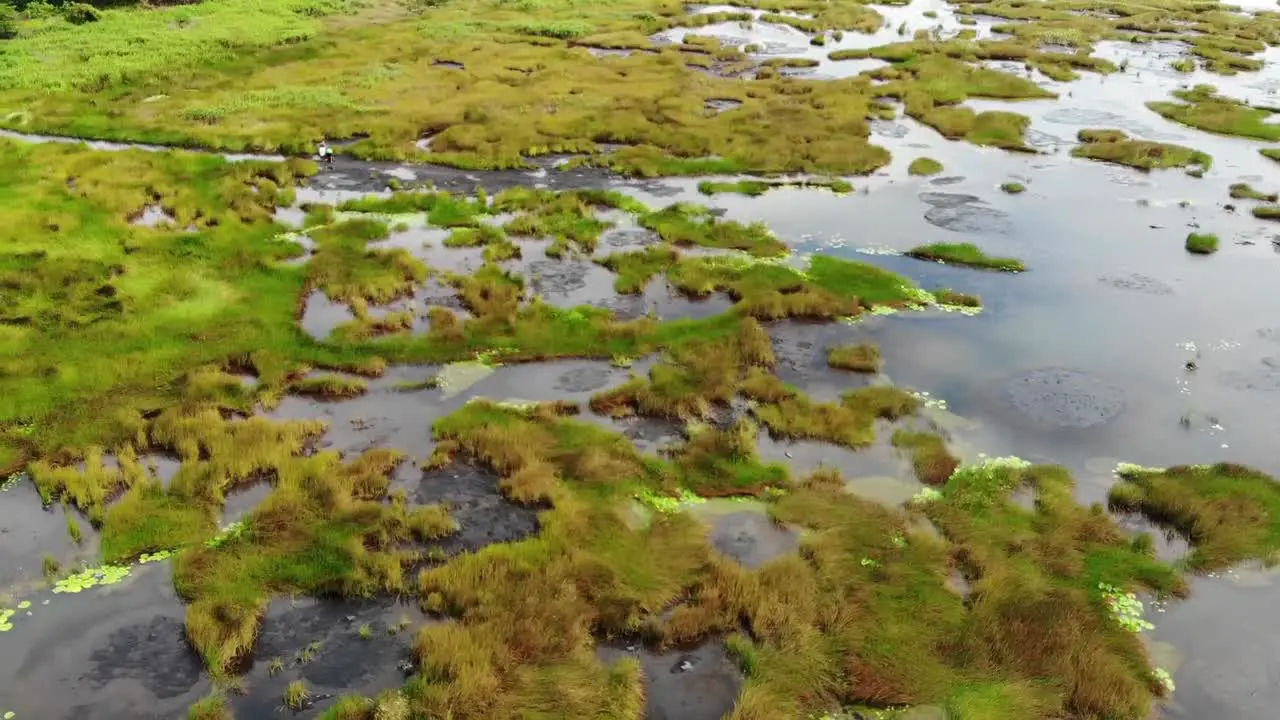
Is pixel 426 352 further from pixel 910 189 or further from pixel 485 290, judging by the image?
pixel 910 189

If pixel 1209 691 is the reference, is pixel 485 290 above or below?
above

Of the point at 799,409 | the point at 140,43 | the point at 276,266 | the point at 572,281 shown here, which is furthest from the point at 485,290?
the point at 140,43

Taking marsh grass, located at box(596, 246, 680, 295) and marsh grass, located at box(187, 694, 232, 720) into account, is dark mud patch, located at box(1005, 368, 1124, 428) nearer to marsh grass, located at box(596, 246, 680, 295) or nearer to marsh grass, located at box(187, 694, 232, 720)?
marsh grass, located at box(596, 246, 680, 295)

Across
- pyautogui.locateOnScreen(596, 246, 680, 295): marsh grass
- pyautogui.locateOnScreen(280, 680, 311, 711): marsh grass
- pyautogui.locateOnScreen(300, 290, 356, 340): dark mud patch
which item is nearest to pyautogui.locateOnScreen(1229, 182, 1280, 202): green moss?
A: pyautogui.locateOnScreen(596, 246, 680, 295): marsh grass

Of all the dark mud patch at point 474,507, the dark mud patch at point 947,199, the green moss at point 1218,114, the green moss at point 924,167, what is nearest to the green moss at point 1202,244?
the dark mud patch at point 947,199

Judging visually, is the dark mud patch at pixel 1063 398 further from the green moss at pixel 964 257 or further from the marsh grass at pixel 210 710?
the marsh grass at pixel 210 710

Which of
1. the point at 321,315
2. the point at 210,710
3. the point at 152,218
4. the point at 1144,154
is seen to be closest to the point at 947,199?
the point at 1144,154
